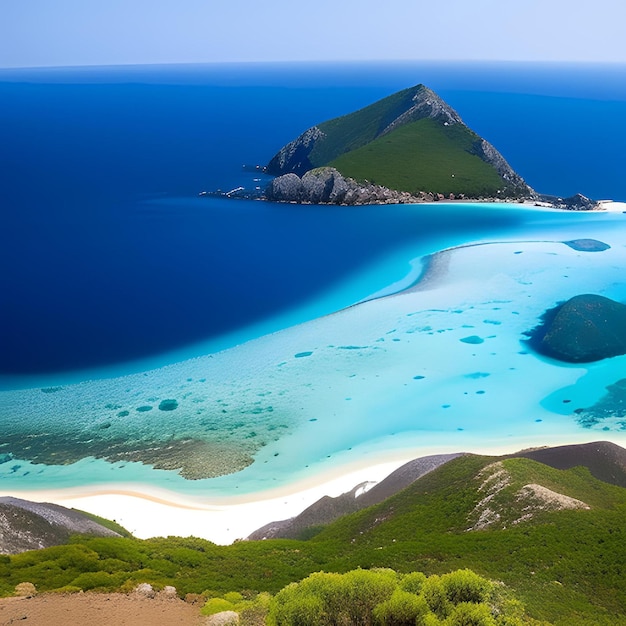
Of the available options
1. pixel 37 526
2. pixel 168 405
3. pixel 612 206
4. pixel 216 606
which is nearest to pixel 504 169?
pixel 612 206

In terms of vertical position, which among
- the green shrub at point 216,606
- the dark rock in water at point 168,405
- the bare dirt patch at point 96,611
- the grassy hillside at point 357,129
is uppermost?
the grassy hillside at point 357,129

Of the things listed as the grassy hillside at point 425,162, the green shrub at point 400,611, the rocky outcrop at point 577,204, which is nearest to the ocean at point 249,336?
the rocky outcrop at point 577,204

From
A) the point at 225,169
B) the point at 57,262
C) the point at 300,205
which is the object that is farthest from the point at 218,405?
the point at 225,169

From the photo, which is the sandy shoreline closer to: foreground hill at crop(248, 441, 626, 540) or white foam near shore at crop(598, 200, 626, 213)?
foreground hill at crop(248, 441, 626, 540)

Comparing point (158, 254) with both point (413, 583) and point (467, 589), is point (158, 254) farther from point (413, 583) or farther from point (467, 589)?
point (467, 589)

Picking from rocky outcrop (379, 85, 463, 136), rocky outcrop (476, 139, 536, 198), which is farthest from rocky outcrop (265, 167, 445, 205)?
rocky outcrop (379, 85, 463, 136)

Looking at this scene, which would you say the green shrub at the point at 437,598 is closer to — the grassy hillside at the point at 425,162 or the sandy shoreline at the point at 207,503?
the sandy shoreline at the point at 207,503
